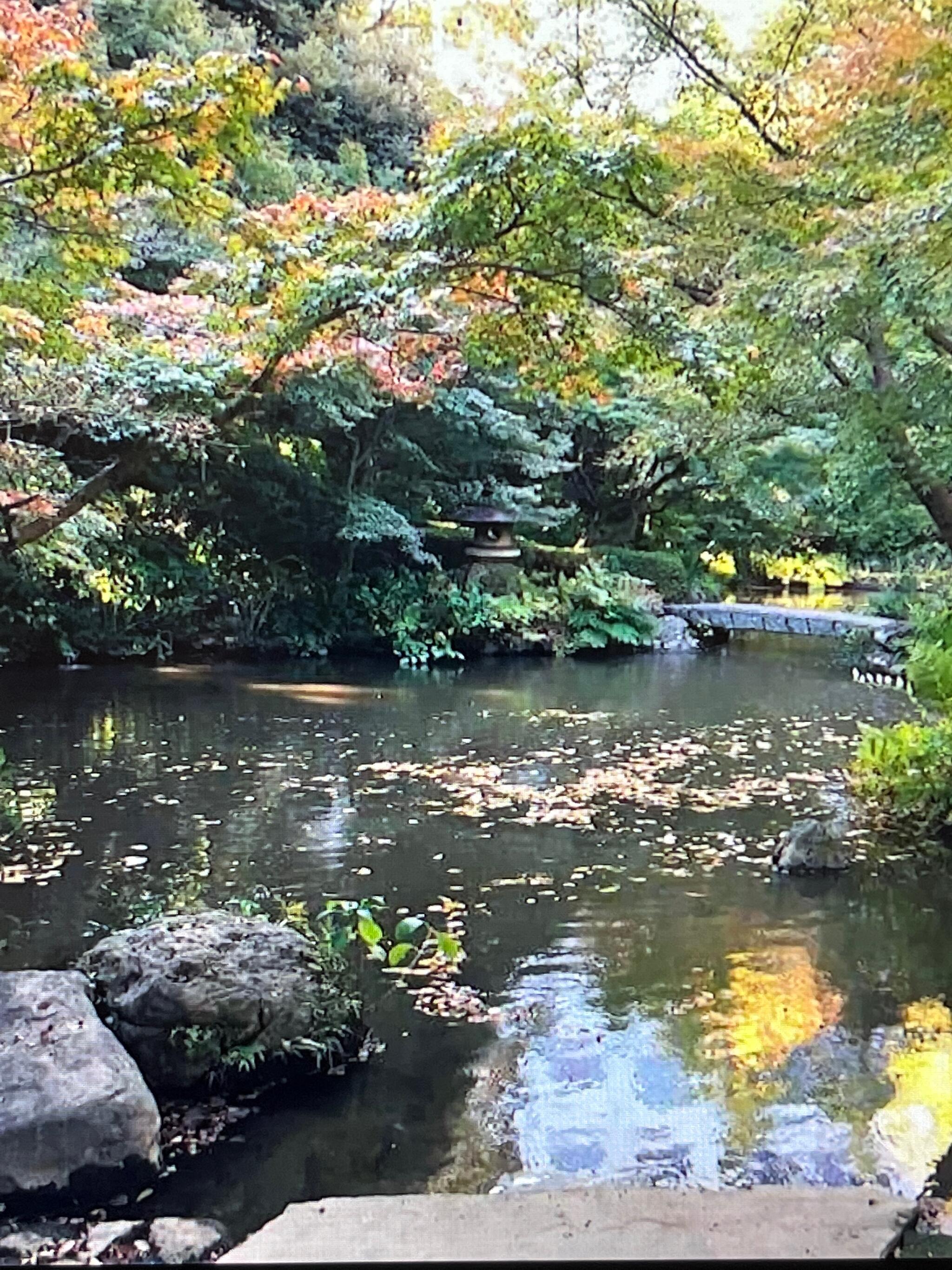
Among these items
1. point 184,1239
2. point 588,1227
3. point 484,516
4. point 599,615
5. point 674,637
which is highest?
point 484,516

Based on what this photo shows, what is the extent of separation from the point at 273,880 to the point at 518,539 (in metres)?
10.5

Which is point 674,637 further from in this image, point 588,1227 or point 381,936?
point 588,1227

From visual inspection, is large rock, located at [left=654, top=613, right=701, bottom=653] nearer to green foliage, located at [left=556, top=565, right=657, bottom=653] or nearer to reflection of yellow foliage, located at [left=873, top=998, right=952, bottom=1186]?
green foliage, located at [left=556, top=565, right=657, bottom=653]

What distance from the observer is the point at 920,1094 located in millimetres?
3141

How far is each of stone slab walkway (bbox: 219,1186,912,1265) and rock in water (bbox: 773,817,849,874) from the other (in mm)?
3082

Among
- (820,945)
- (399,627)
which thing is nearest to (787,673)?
(399,627)

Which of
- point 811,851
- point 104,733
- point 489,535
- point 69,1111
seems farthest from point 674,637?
point 69,1111

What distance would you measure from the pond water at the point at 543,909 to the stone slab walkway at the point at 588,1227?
561 millimetres

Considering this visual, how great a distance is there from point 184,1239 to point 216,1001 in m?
0.84

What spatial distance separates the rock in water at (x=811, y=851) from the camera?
5262mm

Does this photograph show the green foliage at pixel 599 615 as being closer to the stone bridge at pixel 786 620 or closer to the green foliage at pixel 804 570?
the stone bridge at pixel 786 620

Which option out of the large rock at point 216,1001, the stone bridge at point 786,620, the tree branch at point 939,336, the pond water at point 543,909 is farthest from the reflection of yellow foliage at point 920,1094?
the stone bridge at point 786,620

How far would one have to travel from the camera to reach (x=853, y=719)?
934cm

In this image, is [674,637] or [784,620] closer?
[784,620]
